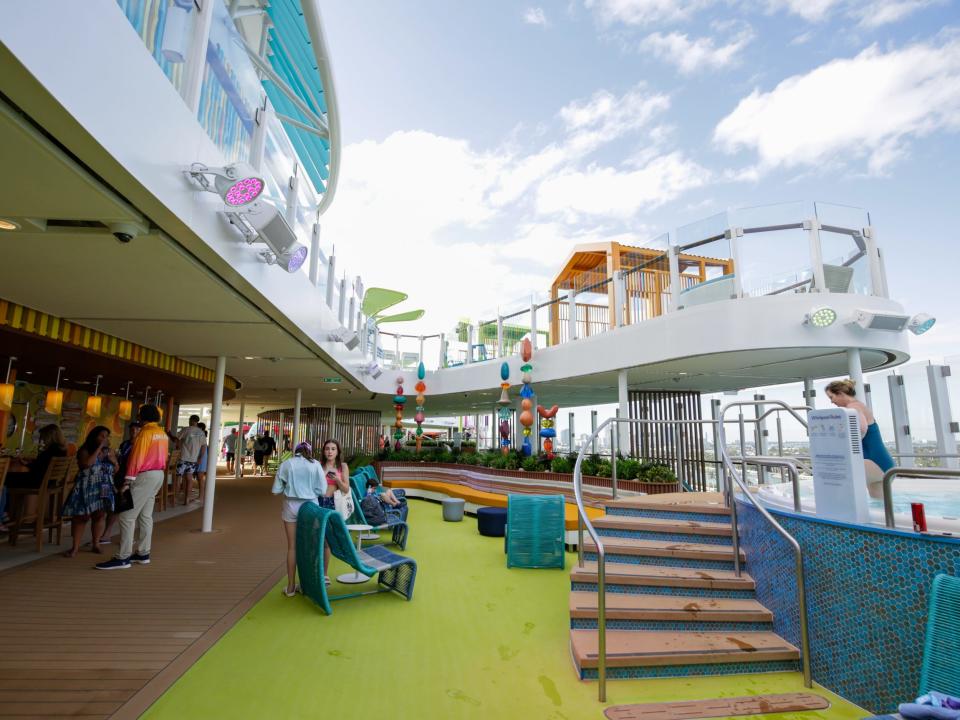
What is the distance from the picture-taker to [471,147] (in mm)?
20781

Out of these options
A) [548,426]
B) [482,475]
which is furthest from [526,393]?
[482,475]

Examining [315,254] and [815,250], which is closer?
[315,254]

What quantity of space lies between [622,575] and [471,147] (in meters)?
20.1

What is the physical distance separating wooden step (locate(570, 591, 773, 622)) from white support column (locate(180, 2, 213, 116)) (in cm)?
469

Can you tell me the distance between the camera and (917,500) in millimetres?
4480

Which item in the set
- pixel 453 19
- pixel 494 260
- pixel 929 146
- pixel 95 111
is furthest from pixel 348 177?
pixel 494 260

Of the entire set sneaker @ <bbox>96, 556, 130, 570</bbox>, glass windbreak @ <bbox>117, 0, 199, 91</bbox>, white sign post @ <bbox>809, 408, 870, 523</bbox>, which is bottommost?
sneaker @ <bbox>96, 556, 130, 570</bbox>

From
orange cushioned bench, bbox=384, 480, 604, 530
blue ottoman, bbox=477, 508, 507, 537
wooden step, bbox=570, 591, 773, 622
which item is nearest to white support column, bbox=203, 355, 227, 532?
blue ottoman, bbox=477, 508, 507, 537

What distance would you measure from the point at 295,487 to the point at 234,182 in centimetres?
292

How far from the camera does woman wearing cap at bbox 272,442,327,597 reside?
477cm

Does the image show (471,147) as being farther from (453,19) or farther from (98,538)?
(98,538)

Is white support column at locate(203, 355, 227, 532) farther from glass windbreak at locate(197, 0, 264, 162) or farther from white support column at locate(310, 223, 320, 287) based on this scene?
glass windbreak at locate(197, 0, 264, 162)

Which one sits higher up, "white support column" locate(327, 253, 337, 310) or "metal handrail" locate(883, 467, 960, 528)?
"white support column" locate(327, 253, 337, 310)

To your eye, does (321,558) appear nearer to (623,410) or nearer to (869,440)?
(869,440)
